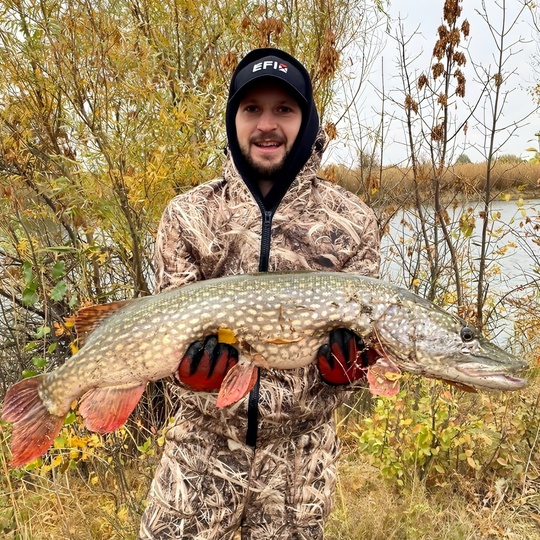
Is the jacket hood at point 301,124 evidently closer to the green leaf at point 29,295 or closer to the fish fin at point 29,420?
the fish fin at point 29,420

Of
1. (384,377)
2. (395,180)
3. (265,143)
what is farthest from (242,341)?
(395,180)

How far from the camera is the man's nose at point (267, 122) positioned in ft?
6.77

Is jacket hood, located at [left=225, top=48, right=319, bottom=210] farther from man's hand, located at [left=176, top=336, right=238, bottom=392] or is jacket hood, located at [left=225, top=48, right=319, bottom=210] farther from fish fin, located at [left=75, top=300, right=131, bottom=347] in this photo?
fish fin, located at [left=75, top=300, right=131, bottom=347]

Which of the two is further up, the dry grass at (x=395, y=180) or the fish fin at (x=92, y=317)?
the dry grass at (x=395, y=180)

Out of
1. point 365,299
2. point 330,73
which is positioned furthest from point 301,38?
point 365,299

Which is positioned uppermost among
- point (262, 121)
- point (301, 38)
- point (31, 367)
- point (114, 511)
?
point (301, 38)

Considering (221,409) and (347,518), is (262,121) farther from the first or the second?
(347,518)

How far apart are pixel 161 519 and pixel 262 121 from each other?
158 centimetres

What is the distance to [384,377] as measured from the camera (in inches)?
72.2

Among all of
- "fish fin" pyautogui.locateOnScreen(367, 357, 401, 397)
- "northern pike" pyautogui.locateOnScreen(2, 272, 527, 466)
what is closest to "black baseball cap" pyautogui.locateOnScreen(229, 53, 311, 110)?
"northern pike" pyautogui.locateOnScreen(2, 272, 527, 466)

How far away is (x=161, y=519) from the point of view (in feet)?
5.95

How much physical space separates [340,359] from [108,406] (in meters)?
0.85

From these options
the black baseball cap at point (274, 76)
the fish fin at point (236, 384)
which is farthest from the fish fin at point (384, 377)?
the black baseball cap at point (274, 76)

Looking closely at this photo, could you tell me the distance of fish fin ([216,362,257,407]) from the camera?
168cm
